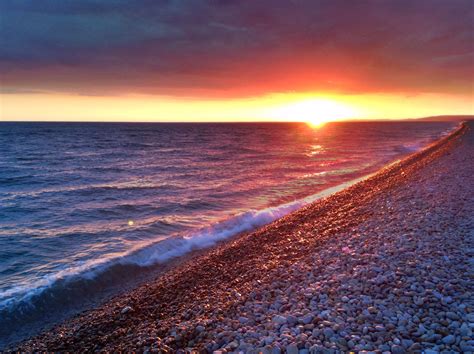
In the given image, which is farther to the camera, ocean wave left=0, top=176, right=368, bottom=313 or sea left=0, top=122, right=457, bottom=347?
sea left=0, top=122, right=457, bottom=347

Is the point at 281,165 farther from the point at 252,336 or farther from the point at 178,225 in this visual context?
the point at 252,336

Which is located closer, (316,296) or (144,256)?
(316,296)

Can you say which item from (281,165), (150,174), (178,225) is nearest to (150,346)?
(178,225)

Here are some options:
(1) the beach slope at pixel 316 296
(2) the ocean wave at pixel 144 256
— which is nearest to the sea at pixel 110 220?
(2) the ocean wave at pixel 144 256

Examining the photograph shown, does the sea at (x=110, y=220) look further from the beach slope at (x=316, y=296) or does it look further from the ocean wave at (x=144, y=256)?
the beach slope at (x=316, y=296)

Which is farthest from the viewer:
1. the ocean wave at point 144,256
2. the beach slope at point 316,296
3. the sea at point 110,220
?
the sea at point 110,220

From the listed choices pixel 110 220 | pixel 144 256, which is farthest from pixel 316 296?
pixel 110 220

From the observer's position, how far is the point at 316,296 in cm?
651

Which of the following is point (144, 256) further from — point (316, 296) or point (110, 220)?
point (316, 296)

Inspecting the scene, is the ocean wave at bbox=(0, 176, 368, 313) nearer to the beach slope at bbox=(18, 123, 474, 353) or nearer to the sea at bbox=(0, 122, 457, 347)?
the sea at bbox=(0, 122, 457, 347)

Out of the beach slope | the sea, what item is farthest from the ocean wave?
the beach slope

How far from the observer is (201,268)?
10102mm

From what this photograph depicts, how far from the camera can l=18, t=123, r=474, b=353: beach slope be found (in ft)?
16.9

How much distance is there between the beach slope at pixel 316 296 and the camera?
514 centimetres
